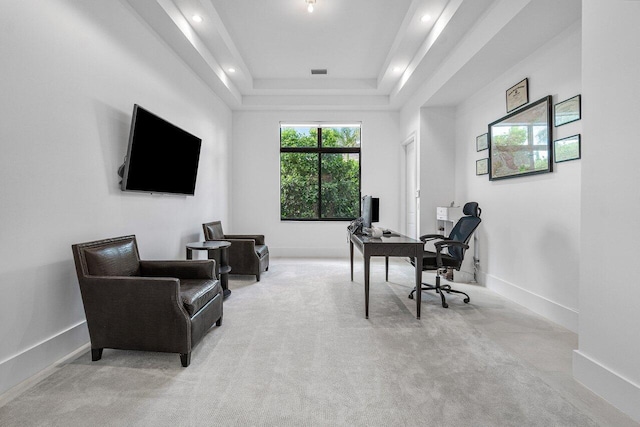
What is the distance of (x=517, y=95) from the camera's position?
11.6ft

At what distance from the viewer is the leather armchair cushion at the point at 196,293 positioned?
220cm

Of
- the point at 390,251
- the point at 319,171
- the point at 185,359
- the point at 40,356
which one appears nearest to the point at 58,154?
the point at 40,356

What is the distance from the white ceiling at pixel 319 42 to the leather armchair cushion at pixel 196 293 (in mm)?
2680

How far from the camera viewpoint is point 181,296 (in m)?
2.21

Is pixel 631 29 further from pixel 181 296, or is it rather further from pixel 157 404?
pixel 157 404

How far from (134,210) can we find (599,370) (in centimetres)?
387

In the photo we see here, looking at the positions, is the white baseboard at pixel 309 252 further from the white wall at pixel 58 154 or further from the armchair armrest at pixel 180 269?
the armchair armrest at pixel 180 269

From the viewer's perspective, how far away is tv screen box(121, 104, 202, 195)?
280 centimetres

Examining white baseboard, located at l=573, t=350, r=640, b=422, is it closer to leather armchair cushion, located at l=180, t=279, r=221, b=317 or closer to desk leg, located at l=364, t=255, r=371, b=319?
desk leg, located at l=364, t=255, r=371, b=319

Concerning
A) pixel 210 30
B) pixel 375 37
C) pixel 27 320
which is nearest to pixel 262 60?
pixel 210 30

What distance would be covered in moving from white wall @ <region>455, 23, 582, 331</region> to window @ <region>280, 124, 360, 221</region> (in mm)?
2630

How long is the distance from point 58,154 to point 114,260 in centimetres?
86

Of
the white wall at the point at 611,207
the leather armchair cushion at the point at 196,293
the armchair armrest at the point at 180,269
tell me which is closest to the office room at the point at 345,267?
the white wall at the point at 611,207

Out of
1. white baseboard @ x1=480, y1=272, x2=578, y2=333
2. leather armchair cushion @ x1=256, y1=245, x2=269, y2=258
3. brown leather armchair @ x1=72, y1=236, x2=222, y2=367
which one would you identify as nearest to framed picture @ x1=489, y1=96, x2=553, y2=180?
white baseboard @ x1=480, y1=272, x2=578, y2=333
